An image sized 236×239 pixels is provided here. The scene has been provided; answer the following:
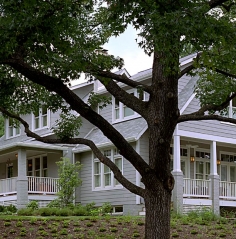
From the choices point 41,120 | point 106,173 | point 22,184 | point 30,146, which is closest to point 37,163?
point 41,120

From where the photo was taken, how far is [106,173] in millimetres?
24406

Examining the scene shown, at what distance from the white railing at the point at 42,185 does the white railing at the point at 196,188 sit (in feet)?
21.4

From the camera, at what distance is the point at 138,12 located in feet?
30.6

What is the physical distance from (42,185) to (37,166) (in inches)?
137

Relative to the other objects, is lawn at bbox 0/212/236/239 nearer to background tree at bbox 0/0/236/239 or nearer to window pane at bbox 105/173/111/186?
background tree at bbox 0/0/236/239

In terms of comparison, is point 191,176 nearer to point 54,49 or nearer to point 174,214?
point 174,214

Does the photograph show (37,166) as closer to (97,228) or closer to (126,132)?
(126,132)

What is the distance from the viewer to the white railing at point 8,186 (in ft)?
84.3

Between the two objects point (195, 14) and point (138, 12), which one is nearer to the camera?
point (195, 14)

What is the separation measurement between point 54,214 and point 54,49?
31.5 ft

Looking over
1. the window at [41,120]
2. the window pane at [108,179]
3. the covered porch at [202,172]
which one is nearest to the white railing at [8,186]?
the window at [41,120]

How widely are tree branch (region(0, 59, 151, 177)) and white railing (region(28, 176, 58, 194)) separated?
608 inches

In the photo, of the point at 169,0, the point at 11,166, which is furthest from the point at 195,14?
the point at 11,166

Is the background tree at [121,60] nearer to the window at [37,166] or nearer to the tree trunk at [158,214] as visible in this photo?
the tree trunk at [158,214]
